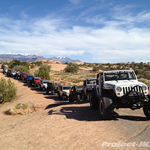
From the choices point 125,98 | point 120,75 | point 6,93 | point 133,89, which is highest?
point 120,75

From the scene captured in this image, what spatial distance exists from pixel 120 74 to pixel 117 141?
Answer: 13.2 feet

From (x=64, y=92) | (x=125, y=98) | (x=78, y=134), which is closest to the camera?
(x=78, y=134)

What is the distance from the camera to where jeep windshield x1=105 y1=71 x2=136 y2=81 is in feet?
26.6

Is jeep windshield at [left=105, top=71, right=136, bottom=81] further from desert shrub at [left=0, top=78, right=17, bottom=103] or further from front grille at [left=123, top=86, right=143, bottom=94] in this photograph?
desert shrub at [left=0, top=78, right=17, bottom=103]

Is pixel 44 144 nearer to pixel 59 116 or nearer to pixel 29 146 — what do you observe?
pixel 29 146

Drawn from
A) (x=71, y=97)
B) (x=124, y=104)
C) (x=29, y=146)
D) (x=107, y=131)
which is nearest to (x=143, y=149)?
(x=107, y=131)

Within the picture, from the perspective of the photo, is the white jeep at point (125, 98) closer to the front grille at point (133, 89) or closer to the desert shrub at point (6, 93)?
Result: the front grille at point (133, 89)

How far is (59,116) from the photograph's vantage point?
8.16m

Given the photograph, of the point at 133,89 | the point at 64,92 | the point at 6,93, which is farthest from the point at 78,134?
the point at 6,93

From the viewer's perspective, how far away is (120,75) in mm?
8148

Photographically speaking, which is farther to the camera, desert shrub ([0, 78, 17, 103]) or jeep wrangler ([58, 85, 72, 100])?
desert shrub ([0, 78, 17, 103])

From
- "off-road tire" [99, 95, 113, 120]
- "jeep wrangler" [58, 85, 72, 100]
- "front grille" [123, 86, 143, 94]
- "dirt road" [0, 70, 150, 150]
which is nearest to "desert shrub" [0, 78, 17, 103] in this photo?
"jeep wrangler" [58, 85, 72, 100]

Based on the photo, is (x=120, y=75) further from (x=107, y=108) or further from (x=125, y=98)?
(x=107, y=108)

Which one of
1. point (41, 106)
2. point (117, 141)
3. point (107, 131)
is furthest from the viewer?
point (41, 106)
